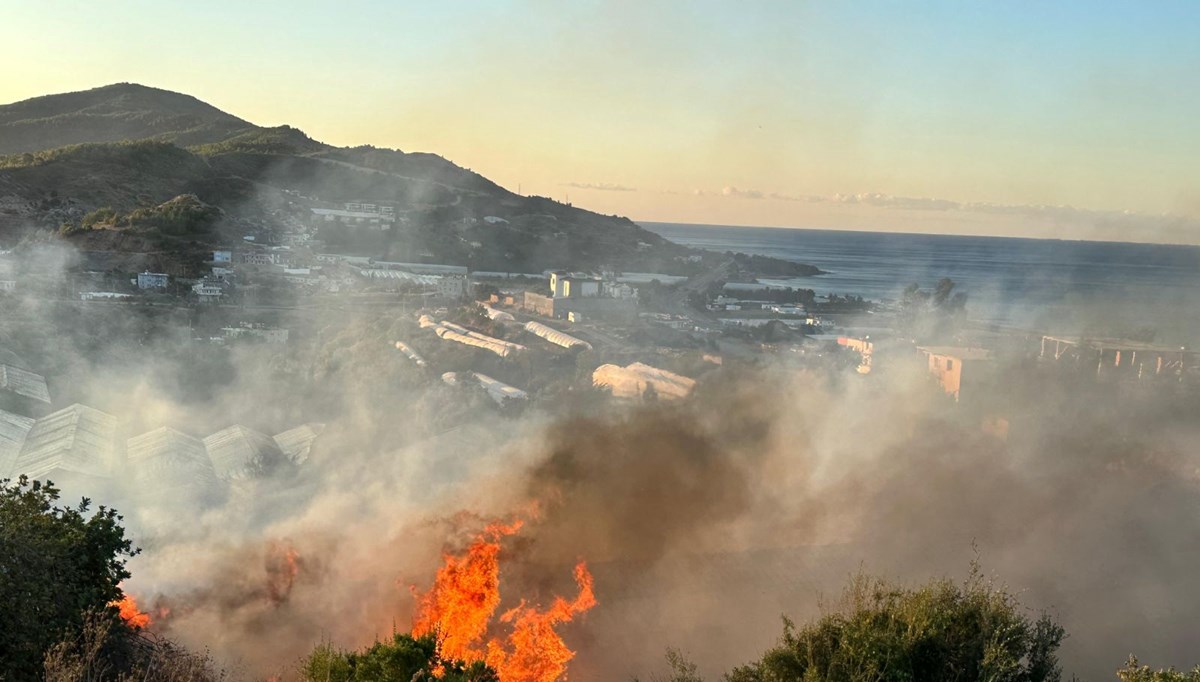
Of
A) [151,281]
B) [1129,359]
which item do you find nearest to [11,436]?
[151,281]

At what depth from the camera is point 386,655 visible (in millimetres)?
9773

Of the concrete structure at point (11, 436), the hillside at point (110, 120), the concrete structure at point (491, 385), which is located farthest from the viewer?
the hillside at point (110, 120)

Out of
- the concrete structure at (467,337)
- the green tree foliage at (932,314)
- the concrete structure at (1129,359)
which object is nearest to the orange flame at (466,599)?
the concrete structure at (467,337)

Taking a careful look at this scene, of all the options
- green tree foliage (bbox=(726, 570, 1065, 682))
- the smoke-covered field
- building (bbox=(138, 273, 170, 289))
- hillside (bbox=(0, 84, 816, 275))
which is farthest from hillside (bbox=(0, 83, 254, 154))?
green tree foliage (bbox=(726, 570, 1065, 682))

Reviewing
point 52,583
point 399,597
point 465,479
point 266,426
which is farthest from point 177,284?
point 52,583

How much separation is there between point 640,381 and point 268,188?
192 ft

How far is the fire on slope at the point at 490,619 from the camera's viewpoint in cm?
1457

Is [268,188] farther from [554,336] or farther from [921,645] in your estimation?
[921,645]

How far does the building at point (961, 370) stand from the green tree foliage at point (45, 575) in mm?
22032

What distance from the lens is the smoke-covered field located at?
16391 mm

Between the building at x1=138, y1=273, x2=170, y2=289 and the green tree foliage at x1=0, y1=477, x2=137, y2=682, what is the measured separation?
33.6 metres

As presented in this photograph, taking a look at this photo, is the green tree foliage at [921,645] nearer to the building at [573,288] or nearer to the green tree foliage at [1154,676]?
the green tree foliage at [1154,676]

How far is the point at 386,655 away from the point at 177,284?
128ft

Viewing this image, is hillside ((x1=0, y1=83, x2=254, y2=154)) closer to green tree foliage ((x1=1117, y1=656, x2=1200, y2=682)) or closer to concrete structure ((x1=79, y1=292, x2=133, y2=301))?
concrete structure ((x1=79, y1=292, x2=133, y2=301))
